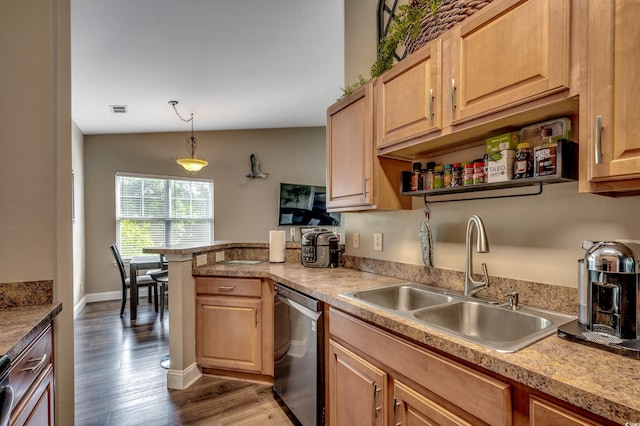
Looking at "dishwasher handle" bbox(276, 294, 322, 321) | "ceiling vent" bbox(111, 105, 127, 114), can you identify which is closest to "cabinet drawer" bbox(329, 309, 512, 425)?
"dishwasher handle" bbox(276, 294, 322, 321)

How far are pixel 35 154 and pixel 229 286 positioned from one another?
140cm

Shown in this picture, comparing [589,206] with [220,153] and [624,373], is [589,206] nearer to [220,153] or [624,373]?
[624,373]

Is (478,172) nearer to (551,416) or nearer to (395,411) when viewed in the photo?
(551,416)

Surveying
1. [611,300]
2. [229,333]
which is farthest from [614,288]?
[229,333]

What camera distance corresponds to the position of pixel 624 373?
778mm

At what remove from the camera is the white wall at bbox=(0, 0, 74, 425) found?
1451 millimetres

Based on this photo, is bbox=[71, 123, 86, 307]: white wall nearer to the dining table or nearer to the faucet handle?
the dining table

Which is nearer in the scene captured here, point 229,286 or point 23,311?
point 23,311

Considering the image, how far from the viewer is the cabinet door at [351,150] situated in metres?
1.86

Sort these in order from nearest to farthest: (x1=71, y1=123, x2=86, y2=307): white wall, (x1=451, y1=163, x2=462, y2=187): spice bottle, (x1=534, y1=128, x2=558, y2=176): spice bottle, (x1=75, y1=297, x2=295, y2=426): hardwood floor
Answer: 1. (x1=534, y1=128, x2=558, y2=176): spice bottle
2. (x1=451, y1=163, x2=462, y2=187): spice bottle
3. (x1=75, y1=297, x2=295, y2=426): hardwood floor
4. (x1=71, y1=123, x2=86, y2=307): white wall

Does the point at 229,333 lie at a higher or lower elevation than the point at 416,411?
lower

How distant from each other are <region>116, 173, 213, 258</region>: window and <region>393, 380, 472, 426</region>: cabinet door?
4.88m

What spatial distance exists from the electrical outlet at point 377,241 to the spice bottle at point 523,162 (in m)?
1.05

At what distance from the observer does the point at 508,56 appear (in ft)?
3.82
